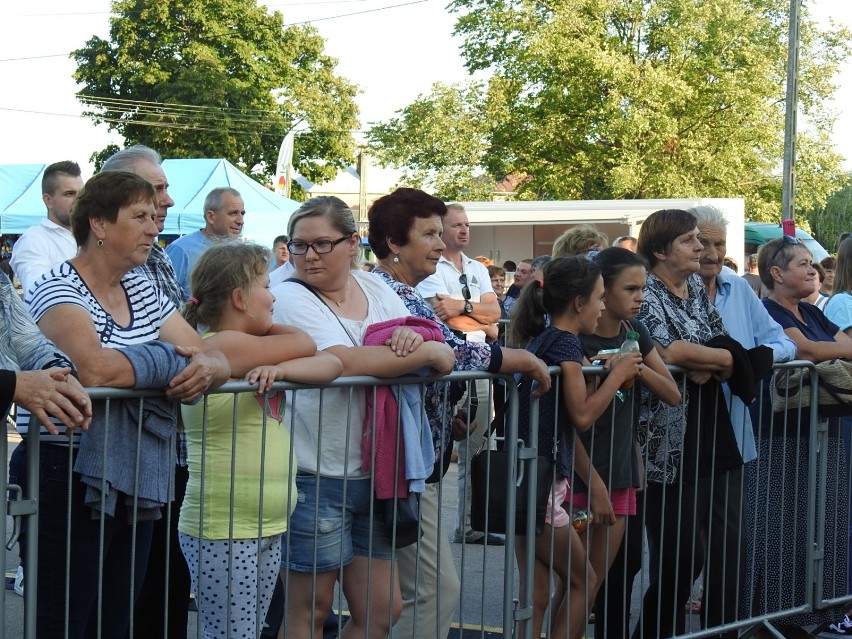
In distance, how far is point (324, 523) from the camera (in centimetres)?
366

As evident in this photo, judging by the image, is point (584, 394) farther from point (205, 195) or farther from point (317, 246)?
point (205, 195)

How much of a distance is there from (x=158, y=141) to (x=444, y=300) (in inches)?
1508

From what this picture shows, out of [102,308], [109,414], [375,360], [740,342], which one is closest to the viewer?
[109,414]

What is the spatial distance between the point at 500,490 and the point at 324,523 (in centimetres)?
83

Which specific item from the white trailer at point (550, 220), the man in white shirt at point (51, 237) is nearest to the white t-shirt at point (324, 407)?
the man in white shirt at point (51, 237)

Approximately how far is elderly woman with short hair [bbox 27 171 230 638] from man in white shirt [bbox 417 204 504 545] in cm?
247

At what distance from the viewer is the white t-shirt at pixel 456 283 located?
21.6 feet

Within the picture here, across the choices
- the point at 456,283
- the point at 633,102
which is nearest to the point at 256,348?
the point at 456,283

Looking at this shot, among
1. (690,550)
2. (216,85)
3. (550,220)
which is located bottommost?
(690,550)

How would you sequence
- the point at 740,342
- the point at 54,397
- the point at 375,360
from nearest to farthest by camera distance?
the point at 54,397, the point at 375,360, the point at 740,342

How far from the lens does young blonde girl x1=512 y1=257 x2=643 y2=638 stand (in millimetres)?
4312

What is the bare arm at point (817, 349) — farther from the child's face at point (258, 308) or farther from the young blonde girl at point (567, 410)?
the child's face at point (258, 308)

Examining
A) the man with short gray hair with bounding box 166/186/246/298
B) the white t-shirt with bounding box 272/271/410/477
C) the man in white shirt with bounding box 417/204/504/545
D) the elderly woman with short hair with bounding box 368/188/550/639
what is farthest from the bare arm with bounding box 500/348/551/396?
the man with short gray hair with bounding box 166/186/246/298

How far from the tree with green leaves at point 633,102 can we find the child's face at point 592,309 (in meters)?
24.1
